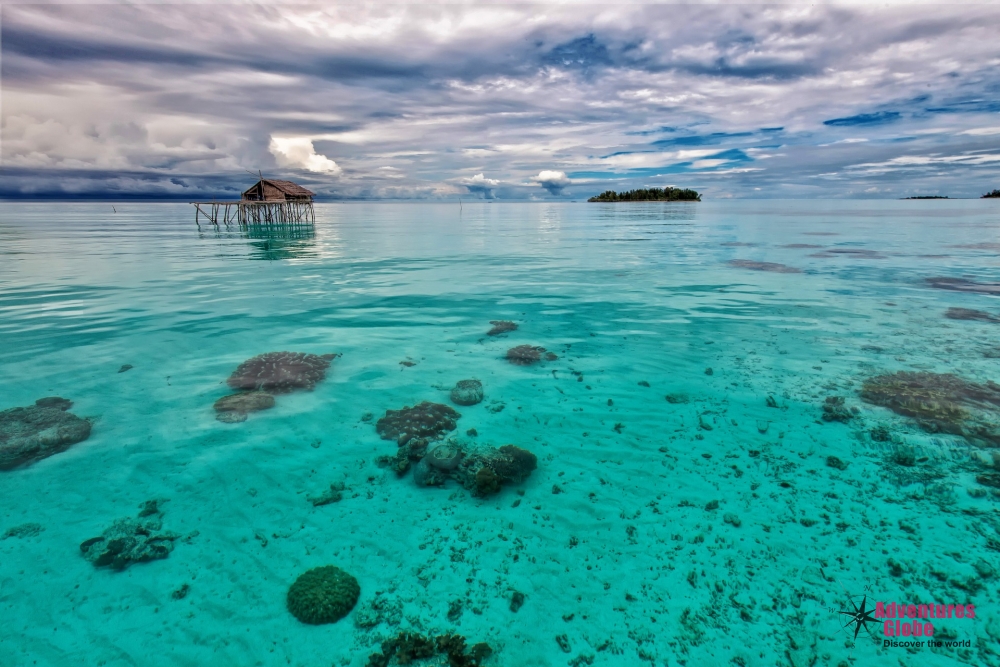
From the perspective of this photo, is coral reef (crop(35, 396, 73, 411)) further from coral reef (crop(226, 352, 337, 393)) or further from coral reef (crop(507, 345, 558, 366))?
coral reef (crop(507, 345, 558, 366))

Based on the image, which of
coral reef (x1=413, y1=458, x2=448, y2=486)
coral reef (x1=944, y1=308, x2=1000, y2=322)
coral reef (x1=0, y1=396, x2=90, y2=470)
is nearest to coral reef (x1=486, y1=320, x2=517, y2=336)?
coral reef (x1=413, y1=458, x2=448, y2=486)

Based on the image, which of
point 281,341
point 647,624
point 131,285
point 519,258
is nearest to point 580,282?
point 519,258

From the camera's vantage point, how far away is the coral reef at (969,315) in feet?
47.2

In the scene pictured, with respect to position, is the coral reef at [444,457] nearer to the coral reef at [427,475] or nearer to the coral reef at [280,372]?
the coral reef at [427,475]

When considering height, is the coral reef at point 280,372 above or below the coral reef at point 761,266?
below

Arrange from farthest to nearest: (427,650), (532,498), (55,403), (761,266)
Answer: (761,266)
(55,403)
(532,498)
(427,650)

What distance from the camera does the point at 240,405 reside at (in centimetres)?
940

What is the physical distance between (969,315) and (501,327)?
15140mm

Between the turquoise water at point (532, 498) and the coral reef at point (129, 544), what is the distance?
0.14 metres

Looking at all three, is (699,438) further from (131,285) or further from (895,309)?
(131,285)

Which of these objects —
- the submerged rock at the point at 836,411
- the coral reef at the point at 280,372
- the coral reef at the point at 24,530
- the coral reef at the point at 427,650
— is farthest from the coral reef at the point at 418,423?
the submerged rock at the point at 836,411

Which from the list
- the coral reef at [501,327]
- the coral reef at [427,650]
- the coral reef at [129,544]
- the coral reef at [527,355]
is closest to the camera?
the coral reef at [427,650]

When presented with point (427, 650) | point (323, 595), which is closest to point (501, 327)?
point (323, 595)

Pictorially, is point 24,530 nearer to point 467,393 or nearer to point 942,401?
point 467,393
